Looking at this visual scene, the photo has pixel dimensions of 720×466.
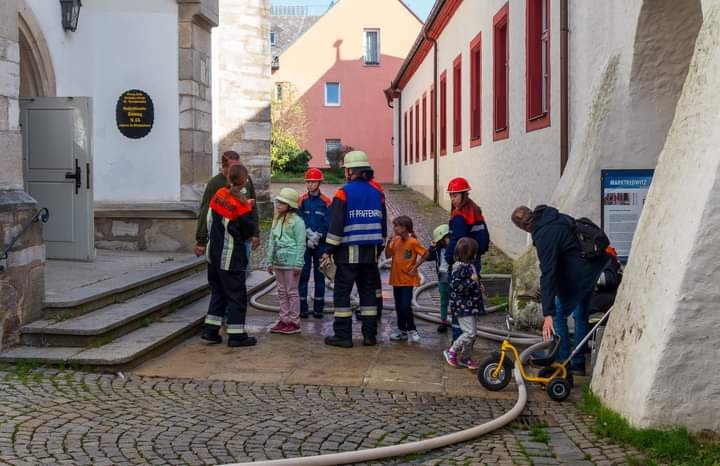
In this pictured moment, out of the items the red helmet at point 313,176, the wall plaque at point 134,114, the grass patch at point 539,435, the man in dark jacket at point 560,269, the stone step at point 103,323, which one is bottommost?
the grass patch at point 539,435

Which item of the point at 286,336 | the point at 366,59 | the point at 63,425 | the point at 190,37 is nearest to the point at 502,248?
the point at 190,37

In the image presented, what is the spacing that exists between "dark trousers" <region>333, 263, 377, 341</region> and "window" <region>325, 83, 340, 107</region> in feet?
134

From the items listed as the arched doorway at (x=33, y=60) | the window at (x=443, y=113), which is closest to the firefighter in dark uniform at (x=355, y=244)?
the arched doorway at (x=33, y=60)

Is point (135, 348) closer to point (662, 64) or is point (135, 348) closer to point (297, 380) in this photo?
point (297, 380)

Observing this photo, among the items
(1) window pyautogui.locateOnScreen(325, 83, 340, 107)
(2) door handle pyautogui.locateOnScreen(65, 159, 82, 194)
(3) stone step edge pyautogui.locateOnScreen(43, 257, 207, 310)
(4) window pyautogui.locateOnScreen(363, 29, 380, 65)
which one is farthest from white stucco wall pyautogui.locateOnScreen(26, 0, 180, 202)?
(4) window pyautogui.locateOnScreen(363, 29, 380, 65)

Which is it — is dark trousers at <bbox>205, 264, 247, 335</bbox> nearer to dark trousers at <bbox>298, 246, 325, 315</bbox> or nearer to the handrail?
the handrail

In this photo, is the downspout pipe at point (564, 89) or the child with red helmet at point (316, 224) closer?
the child with red helmet at point (316, 224)

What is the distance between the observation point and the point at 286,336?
8891 mm

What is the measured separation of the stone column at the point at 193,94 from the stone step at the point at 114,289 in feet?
5.48

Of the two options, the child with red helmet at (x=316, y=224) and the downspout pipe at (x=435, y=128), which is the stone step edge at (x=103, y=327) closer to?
the child with red helmet at (x=316, y=224)

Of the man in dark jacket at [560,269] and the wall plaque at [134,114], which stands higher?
the wall plaque at [134,114]

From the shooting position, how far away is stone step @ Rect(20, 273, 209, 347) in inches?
298

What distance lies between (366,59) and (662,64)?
1639 inches

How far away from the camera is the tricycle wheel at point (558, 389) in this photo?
6.45 meters
